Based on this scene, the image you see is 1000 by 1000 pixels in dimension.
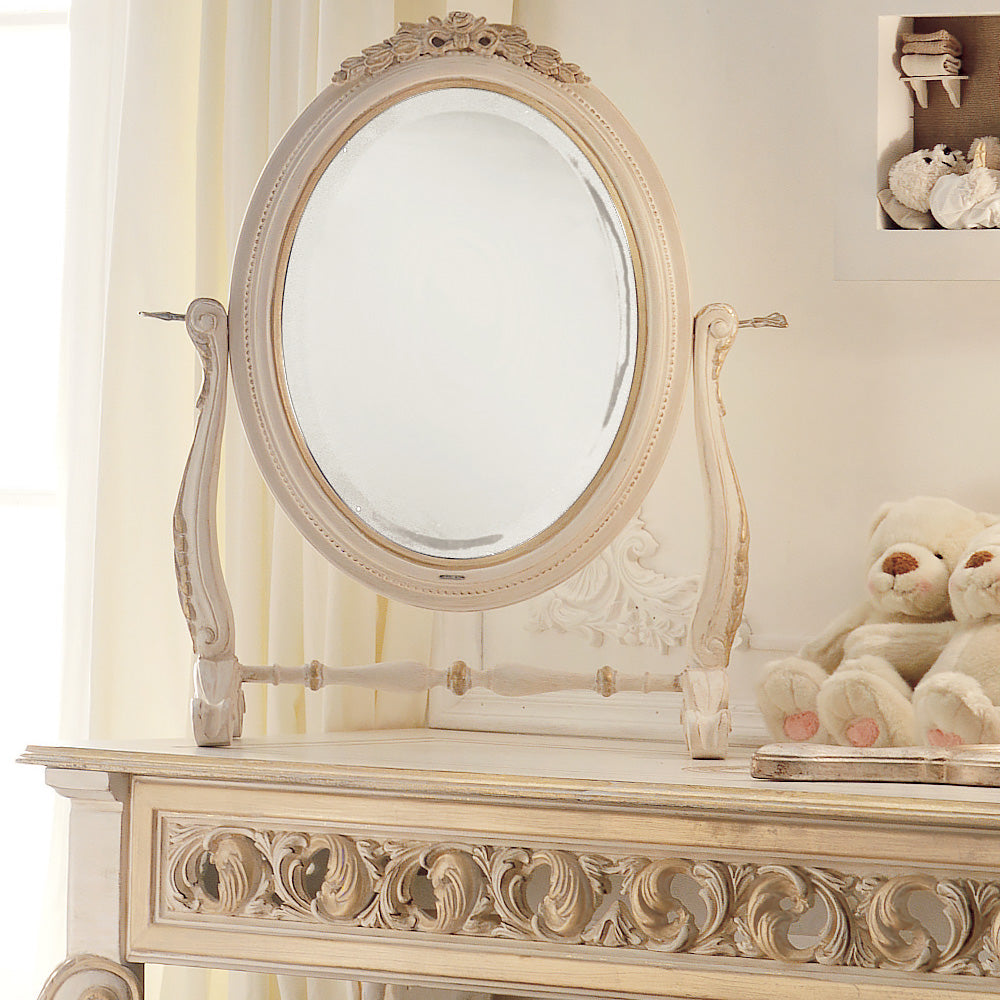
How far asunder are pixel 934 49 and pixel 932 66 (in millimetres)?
18

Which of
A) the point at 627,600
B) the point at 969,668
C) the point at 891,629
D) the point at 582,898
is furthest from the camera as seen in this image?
the point at 627,600

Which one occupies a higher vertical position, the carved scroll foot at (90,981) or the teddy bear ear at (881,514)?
the teddy bear ear at (881,514)

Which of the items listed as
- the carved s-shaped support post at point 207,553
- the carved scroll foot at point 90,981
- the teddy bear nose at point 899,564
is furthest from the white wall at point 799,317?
the carved scroll foot at point 90,981

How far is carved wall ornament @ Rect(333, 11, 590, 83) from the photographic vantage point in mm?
1154

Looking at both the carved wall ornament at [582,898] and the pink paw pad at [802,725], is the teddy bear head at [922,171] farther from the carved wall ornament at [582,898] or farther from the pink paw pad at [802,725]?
the carved wall ornament at [582,898]

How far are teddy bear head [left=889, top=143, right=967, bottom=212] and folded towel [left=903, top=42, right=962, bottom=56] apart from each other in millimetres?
100

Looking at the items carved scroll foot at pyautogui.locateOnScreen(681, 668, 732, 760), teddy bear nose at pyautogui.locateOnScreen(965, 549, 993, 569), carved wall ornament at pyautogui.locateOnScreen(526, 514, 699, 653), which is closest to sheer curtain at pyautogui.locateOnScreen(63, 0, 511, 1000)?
carved wall ornament at pyautogui.locateOnScreen(526, 514, 699, 653)

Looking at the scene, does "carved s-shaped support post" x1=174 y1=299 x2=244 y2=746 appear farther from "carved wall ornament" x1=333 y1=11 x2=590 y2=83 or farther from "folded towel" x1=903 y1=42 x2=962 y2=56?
"folded towel" x1=903 y1=42 x2=962 y2=56

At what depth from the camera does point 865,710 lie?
112 centimetres

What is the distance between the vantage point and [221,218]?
148 cm

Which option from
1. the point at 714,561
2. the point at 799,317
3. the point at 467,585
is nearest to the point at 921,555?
the point at 714,561

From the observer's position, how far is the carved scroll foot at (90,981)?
1040 millimetres

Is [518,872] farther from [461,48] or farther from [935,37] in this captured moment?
[935,37]

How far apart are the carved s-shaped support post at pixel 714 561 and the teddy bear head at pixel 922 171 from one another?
37 centimetres
